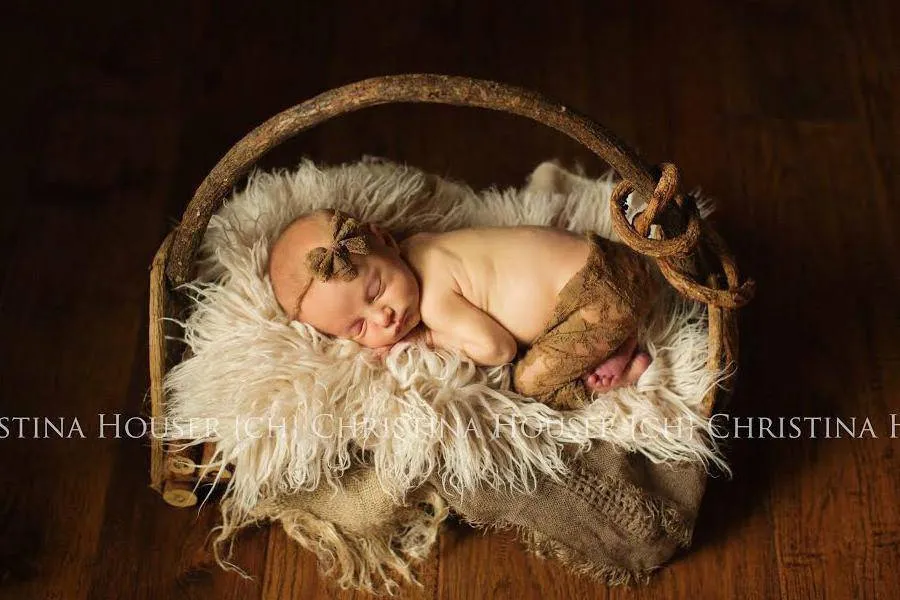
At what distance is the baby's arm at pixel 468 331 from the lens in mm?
1214

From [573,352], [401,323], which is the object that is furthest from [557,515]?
[401,323]

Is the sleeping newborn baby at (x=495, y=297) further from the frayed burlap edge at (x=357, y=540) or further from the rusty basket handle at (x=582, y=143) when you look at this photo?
the frayed burlap edge at (x=357, y=540)

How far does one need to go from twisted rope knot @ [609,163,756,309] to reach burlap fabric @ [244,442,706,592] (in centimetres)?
25

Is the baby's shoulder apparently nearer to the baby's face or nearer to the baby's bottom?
the baby's face

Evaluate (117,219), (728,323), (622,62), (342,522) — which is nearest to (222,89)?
(117,219)

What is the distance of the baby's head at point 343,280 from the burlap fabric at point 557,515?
18cm

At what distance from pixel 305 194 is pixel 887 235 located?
98cm

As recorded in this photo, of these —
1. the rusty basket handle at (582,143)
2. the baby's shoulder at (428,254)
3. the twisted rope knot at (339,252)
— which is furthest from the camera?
the baby's shoulder at (428,254)

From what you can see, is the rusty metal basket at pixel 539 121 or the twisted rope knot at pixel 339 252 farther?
the twisted rope knot at pixel 339 252

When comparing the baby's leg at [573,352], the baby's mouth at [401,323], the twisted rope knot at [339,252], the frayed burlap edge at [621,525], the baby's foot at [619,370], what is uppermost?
the twisted rope knot at [339,252]

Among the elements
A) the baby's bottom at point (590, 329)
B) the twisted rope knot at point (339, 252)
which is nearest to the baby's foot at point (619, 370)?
Answer: the baby's bottom at point (590, 329)

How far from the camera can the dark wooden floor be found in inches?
52.4

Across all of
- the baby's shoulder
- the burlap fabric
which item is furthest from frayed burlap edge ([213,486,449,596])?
the baby's shoulder

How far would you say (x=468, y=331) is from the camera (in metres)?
1.22
